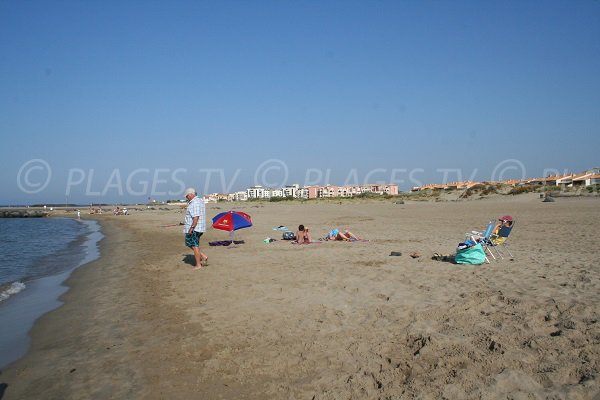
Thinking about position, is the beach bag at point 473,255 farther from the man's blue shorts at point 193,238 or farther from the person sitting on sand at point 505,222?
the man's blue shorts at point 193,238

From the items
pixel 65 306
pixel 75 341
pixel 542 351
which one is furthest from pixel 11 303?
pixel 542 351

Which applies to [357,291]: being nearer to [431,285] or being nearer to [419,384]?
[431,285]

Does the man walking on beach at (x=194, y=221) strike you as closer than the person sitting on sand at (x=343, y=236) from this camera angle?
Yes

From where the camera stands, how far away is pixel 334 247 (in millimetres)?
11430

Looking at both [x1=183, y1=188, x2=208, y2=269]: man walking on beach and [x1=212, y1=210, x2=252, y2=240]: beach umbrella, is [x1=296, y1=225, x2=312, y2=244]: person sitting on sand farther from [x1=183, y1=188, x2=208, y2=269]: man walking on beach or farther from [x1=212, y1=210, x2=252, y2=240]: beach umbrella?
[x1=183, y1=188, x2=208, y2=269]: man walking on beach

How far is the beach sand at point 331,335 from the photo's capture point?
130 inches

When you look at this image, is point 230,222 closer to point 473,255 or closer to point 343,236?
point 343,236

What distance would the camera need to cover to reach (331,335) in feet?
14.4

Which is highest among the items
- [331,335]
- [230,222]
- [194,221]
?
[194,221]

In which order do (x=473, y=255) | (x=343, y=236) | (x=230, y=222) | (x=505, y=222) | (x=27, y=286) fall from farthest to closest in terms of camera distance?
(x=343, y=236)
(x=230, y=222)
(x=505, y=222)
(x=27, y=286)
(x=473, y=255)

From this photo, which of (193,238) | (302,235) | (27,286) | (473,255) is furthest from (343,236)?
(27,286)

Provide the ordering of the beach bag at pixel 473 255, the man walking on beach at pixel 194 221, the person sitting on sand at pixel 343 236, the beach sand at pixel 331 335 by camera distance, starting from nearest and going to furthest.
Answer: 1. the beach sand at pixel 331 335
2. the beach bag at pixel 473 255
3. the man walking on beach at pixel 194 221
4. the person sitting on sand at pixel 343 236

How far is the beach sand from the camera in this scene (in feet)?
10.8

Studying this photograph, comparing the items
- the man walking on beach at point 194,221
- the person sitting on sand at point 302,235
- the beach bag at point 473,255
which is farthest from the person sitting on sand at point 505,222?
the man walking on beach at point 194,221
